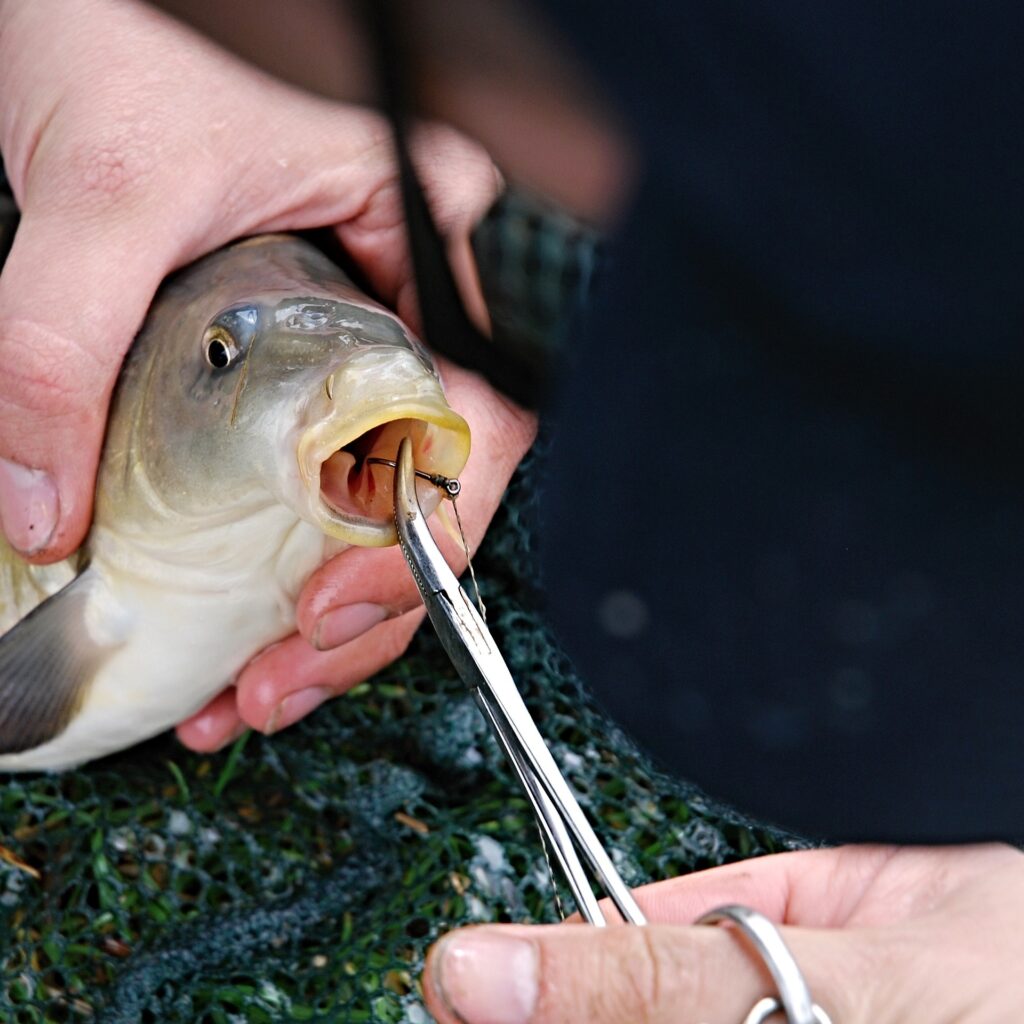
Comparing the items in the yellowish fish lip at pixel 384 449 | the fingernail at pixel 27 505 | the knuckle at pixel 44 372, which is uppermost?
the yellowish fish lip at pixel 384 449

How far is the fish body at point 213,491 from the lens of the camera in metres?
1.47

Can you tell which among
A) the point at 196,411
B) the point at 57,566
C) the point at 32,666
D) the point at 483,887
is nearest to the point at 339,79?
the point at 196,411

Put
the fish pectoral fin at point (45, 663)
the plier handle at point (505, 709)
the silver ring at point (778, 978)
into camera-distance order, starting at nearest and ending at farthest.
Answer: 1. the silver ring at point (778, 978)
2. the plier handle at point (505, 709)
3. the fish pectoral fin at point (45, 663)

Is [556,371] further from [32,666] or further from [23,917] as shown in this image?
[23,917]

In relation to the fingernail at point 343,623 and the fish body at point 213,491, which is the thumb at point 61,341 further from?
the fingernail at point 343,623

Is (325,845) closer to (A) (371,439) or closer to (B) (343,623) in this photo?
(B) (343,623)

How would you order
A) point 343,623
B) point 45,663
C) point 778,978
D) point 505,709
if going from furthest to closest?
point 45,663 < point 343,623 < point 505,709 < point 778,978

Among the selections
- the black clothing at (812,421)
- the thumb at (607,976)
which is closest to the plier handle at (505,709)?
the thumb at (607,976)

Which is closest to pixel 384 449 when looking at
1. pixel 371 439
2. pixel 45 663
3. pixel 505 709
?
pixel 371 439

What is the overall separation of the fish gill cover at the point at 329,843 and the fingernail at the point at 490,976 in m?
0.72

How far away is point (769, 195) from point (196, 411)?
1.03 meters

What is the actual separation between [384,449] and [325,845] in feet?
2.68

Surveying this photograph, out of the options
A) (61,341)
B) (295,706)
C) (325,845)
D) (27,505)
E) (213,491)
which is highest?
(61,341)

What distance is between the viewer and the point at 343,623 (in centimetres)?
189
